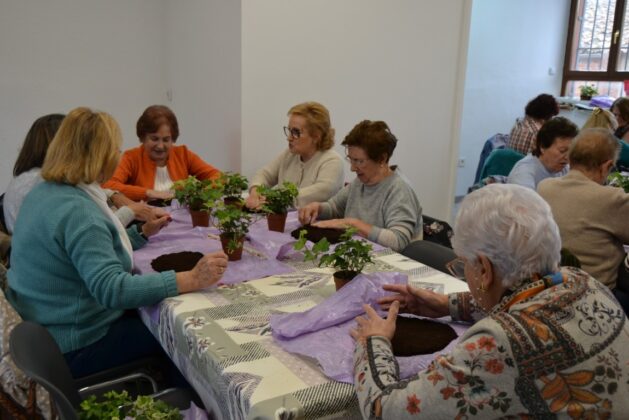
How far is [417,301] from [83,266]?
3.08 feet

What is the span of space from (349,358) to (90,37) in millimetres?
4022

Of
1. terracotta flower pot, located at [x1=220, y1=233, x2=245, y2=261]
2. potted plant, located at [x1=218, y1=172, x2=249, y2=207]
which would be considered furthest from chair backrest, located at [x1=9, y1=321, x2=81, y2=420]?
potted plant, located at [x1=218, y1=172, x2=249, y2=207]

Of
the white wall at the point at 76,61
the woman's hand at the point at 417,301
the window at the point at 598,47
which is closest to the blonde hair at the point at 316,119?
the woman's hand at the point at 417,301

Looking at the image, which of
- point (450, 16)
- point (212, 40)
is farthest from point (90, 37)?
point (450, 16)

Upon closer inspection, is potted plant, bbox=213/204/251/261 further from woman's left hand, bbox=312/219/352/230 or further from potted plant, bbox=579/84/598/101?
potted plant, bbox=579/84/598/101

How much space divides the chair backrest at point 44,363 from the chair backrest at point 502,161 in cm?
331

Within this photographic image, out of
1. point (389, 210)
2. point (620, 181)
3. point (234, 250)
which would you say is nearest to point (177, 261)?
point (234, 250)

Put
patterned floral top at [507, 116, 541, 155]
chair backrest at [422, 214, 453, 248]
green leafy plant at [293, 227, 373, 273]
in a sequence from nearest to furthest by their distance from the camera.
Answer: green leafy plant at [293, 227, 373, 273] → chair backrest at [422, 214, 453, 248] → patterned floral top at [507, 116, 541, 155]

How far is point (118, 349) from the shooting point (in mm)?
1776

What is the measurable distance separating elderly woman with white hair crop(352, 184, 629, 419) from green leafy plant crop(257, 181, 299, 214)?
3.63 ft

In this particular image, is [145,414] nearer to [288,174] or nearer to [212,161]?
[288,174]

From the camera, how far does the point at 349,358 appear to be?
1234 millimetres

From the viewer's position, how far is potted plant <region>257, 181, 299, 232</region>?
219 centimetres

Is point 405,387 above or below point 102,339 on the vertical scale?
above
